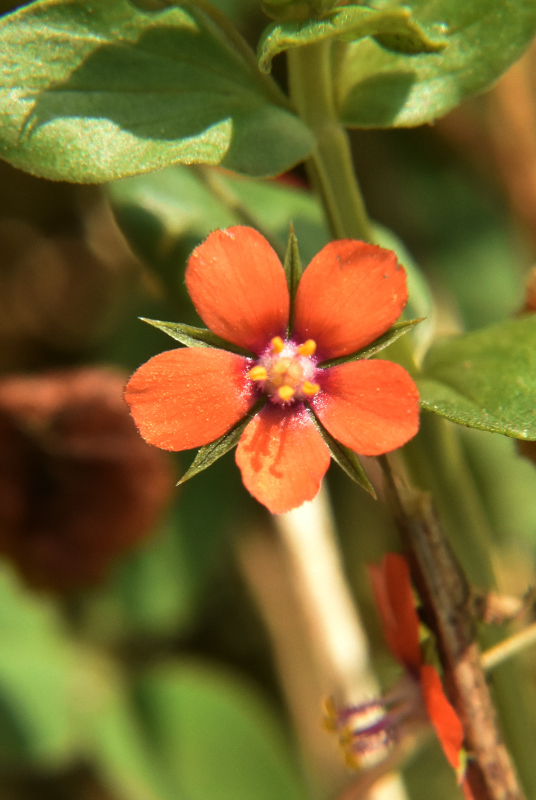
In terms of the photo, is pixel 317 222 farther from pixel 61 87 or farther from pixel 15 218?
pixel 15 218

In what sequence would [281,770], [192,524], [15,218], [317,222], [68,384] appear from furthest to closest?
[15,218] → [192,524] → [281,770] → [68,384] → [317,222]

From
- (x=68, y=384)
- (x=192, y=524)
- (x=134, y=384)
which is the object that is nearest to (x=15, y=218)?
(x=68, y=384)

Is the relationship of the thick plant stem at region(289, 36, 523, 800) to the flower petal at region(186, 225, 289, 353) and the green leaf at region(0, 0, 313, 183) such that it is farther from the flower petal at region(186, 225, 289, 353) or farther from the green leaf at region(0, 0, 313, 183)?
the flower petal at region(186, 225, 289, 353)

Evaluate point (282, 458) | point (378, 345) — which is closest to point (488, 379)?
point (378, 345)

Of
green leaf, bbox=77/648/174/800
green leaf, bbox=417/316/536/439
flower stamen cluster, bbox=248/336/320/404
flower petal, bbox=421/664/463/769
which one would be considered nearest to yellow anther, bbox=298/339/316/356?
flower stamen cluster, bbox=248/336/320/404

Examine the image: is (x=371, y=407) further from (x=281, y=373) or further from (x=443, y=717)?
(x=443, y=717)

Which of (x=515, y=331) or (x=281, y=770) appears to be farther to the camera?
(x=281, y=770)
